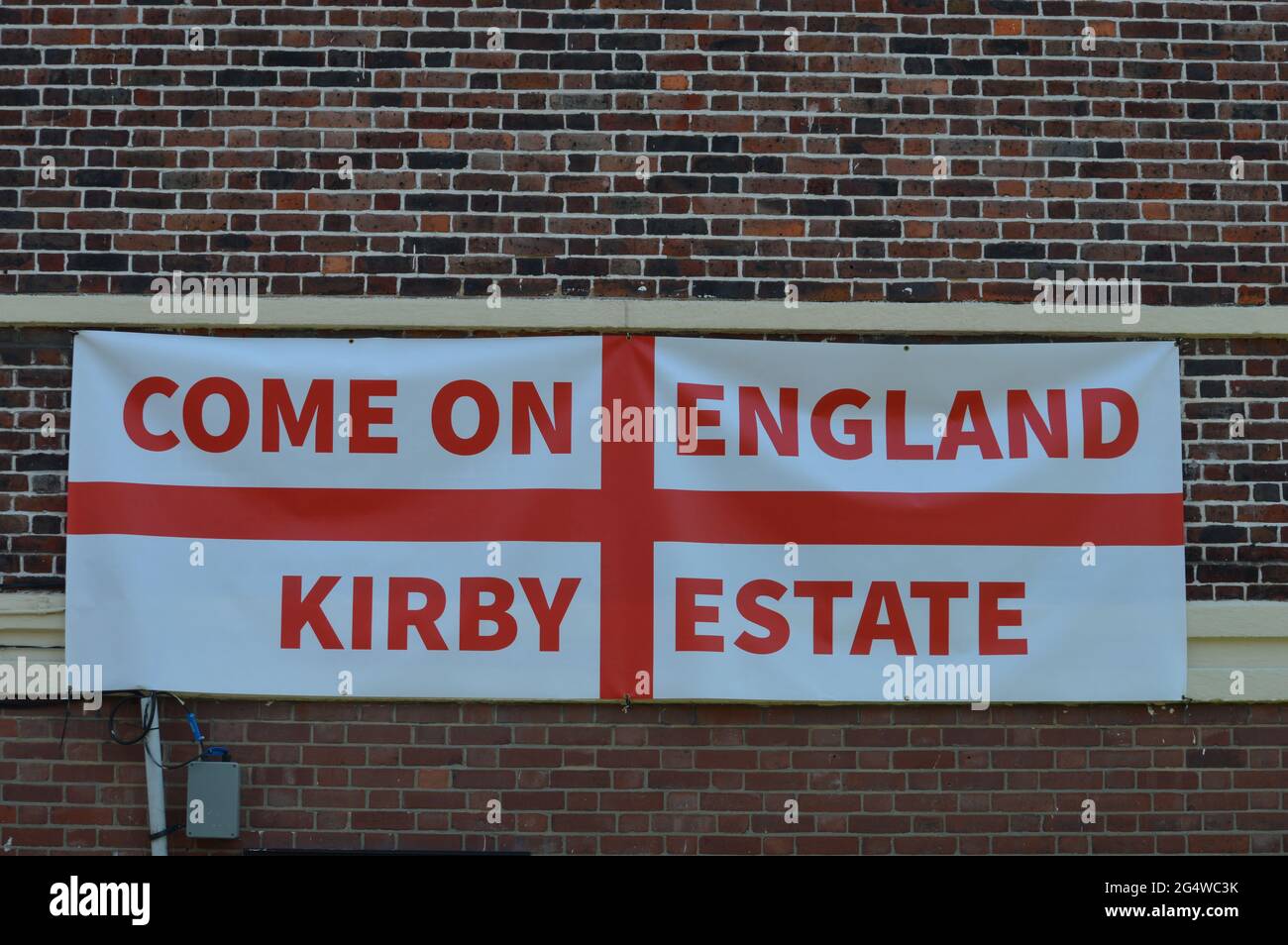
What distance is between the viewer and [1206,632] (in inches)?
179

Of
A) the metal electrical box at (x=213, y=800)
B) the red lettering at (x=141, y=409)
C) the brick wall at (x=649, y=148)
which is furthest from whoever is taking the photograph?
the brick wall at (x=649, y=148)

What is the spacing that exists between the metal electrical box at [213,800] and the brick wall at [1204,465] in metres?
0.97

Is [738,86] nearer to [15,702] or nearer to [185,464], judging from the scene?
[185,464]

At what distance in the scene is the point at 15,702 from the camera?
457 cm

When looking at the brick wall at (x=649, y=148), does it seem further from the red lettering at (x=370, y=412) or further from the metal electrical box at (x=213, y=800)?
the metal electrical box at (x=213, y=800)

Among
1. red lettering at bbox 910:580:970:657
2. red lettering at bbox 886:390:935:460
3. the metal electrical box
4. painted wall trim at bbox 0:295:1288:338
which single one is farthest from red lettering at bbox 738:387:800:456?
the metal electrical box

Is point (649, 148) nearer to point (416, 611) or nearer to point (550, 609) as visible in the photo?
point (550, 609)

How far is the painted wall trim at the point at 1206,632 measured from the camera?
4539 mm

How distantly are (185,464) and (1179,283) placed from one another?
161 inches

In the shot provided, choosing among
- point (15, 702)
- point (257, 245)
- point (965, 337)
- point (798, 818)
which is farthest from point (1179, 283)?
point (15, 702)

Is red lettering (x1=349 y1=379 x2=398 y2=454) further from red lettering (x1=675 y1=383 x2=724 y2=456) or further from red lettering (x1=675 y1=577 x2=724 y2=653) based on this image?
red lettering (x1=675 y1=577 x2=724 y2=653)

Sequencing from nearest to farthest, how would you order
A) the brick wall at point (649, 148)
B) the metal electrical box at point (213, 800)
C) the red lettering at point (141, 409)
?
the metal electrical box at point (213, 800) < the red lettering at point (141, 409) < the brick wall at point (649, 148)

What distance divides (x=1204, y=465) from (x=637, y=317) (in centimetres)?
237

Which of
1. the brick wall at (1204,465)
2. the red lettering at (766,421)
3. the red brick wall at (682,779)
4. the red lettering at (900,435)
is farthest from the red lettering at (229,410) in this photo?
the red lettering at (900,435)
